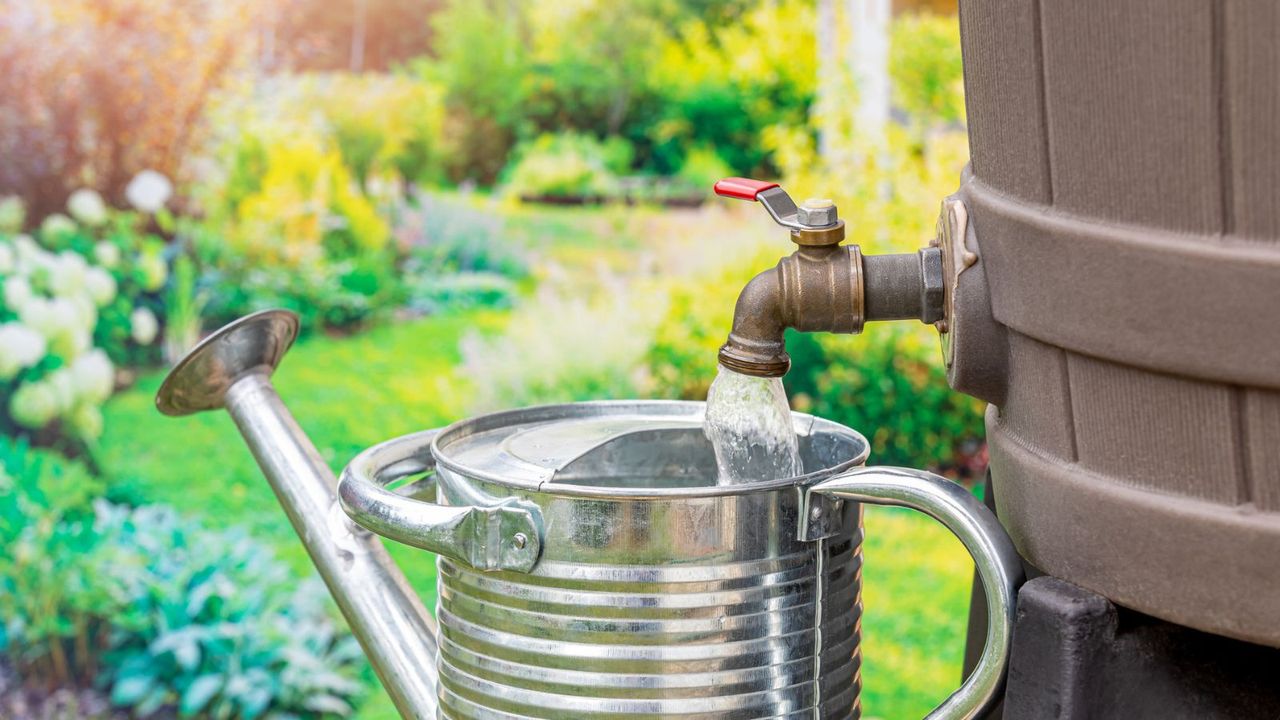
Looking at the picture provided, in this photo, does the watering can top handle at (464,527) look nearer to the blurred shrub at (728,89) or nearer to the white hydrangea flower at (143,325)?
the white hydrangea flower at (143,325)

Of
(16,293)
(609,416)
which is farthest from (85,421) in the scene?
(609,416)

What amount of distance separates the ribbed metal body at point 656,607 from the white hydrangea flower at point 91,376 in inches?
106

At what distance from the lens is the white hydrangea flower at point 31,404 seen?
3.45 m

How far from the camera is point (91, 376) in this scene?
3559 millimetres

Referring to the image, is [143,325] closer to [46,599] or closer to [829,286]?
[46,599]

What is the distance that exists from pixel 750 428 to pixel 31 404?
2.82m

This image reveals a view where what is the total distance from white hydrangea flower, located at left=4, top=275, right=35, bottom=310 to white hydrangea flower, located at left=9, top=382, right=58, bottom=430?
→ 20 centimetres

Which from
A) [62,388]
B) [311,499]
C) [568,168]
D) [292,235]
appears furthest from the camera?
[568,168]

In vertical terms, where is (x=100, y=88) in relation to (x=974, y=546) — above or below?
above

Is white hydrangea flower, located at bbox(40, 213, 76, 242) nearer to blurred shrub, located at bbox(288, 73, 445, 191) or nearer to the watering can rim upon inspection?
blurred shrub, located at bbox(288, 73, 445, 191)

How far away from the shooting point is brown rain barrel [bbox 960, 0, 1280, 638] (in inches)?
31.8

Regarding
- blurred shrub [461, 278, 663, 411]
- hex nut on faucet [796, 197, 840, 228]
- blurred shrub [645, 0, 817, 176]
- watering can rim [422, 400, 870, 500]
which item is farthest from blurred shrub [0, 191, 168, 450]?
hex nut on faucet [796, 197, 840, 228]

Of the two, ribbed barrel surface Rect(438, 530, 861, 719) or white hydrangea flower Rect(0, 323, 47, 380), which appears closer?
ribbed barrel surface Rect(438, 530, 861, 719)

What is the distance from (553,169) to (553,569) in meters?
3.10
